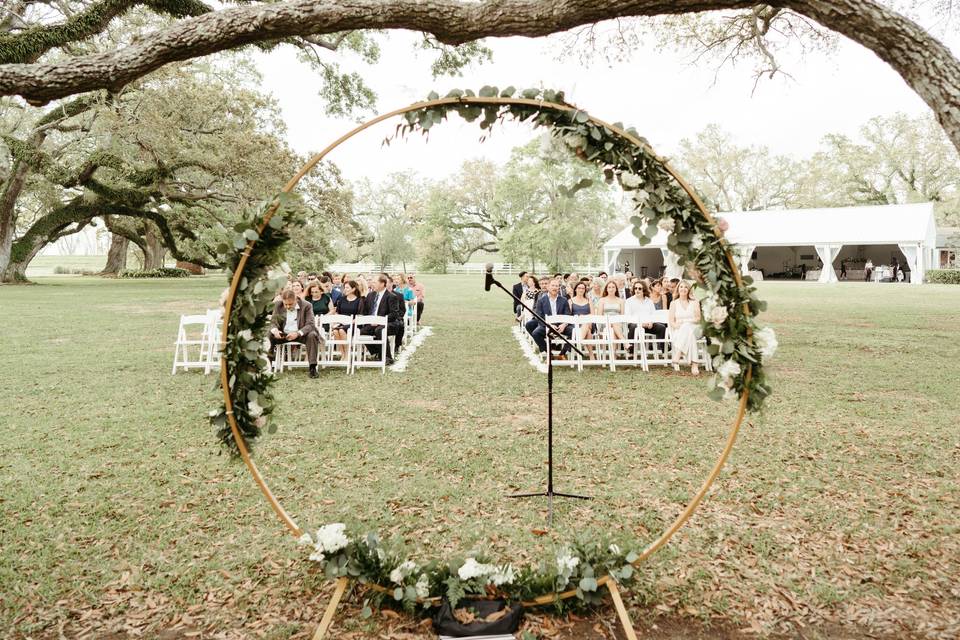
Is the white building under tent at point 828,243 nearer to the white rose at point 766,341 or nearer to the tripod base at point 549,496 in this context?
the tripod base at point 549,496

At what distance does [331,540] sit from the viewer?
11.5 ft

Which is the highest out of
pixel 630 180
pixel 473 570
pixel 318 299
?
pixel 630 180

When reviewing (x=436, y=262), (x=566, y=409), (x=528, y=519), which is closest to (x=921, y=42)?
(x=528, y=519)

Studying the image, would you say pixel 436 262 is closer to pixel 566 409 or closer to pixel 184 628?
pixel 566 409

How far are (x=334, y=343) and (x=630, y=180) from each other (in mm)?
8020

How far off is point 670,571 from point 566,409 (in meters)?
4.01

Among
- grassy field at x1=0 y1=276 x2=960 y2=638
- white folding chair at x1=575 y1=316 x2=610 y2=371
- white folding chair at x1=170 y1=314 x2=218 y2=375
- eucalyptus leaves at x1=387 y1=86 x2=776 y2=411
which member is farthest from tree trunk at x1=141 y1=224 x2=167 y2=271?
eucalyptus leaves at x1=387 y1=86 x2=776 y2=411

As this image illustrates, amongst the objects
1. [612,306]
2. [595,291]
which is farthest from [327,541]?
[595,291]

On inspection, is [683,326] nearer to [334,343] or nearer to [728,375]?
[334,343]

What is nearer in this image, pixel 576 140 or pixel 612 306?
pixel 576 140

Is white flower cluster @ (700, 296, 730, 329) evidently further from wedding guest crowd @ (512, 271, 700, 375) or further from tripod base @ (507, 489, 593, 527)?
wedding guest crowd @ (512, 271, 700, 375)

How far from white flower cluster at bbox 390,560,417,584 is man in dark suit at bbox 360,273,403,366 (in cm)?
800

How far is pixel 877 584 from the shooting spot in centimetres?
360

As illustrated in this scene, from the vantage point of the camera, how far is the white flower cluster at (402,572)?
3.36 meters
